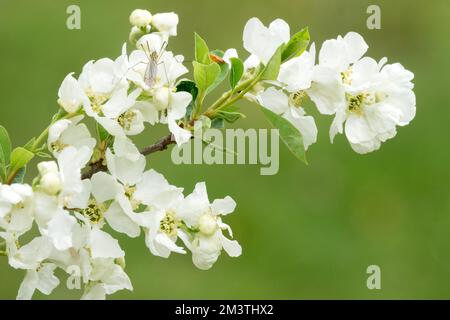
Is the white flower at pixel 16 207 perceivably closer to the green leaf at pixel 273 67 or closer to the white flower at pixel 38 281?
the white flower at pixel 38 281

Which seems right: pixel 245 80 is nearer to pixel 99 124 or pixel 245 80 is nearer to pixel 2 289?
pixel 99 124

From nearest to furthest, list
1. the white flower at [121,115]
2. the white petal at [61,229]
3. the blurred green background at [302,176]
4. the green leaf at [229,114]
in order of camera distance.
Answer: the white petal at [61,229]
the white flower at [121,115]
the green leaf at [229,114]
the blurred green background at [302,176]

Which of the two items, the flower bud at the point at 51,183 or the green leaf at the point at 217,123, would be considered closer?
the flower bud at the point at 51,183

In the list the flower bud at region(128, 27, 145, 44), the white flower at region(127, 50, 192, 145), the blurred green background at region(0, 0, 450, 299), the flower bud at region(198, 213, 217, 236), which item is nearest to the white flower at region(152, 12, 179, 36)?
the flower bud at region(128, 27, 145, 44)

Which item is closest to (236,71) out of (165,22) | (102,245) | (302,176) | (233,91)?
(233,91)

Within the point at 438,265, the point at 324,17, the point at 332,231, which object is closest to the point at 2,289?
the point at 332,231

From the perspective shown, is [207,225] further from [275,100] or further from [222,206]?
[275,100]

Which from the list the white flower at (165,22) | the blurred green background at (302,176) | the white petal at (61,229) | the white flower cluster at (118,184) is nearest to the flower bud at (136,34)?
the white flower at (165,22)
